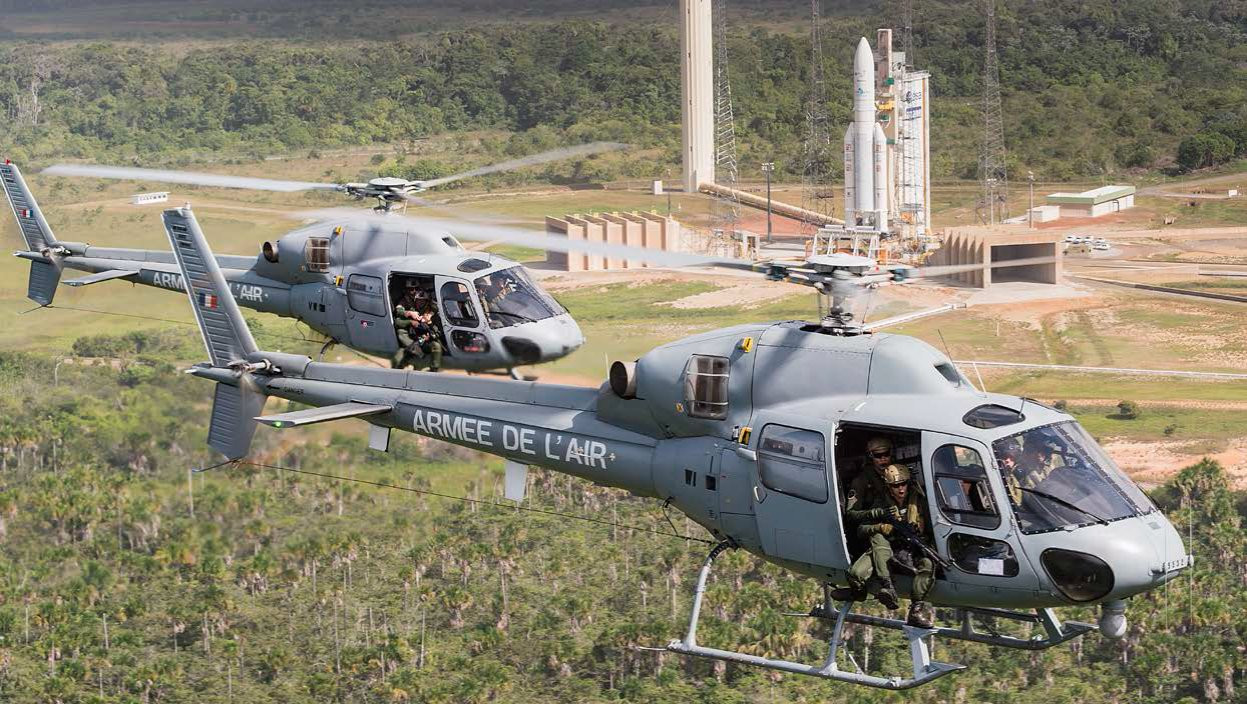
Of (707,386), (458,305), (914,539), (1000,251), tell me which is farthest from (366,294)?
(1000,251)

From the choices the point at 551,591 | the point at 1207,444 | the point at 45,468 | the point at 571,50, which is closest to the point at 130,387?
the point at 45,468

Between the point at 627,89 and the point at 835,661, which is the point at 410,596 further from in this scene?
the point at 627,89

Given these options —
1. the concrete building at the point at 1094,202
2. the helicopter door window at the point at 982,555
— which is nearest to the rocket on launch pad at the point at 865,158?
the concrete building at the point at 1094,202

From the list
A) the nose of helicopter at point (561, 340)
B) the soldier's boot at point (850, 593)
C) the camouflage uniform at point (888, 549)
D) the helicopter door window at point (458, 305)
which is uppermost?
the helicopter door window at point (458, 305)

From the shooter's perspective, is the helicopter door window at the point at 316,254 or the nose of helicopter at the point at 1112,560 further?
the helicopter door window at the point at 316,254

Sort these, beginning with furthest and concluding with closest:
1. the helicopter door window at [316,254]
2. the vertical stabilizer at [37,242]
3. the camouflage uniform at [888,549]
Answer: the vertical stabilizer at [37,242]
the helicopter door window at [316,254]
the camouflage uniform at [888,549]

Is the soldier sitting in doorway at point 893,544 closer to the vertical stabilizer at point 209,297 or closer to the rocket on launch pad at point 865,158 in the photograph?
the vertical stabilizer at point 209,297
